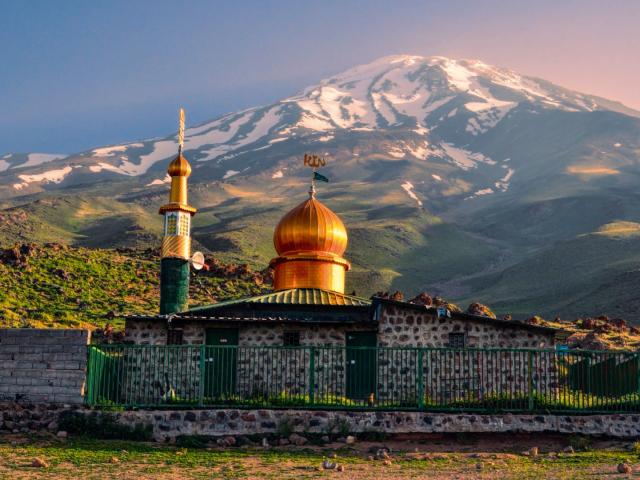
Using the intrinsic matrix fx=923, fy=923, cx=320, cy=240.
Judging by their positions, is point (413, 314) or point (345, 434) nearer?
point (345, 434)

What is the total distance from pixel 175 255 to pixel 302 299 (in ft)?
12.6

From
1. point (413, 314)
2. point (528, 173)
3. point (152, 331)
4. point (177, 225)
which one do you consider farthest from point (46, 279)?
point (528, 173)

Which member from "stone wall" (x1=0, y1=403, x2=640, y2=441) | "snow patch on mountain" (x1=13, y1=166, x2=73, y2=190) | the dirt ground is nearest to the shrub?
"stone wall" (x1=0, y1=403, x2=640, y2=441)

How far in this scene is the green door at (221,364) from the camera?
1827 centimetres

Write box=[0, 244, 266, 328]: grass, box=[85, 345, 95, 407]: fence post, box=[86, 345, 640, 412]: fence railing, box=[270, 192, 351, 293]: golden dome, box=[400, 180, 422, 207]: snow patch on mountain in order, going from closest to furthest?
1. box=[85, 345, 95, 407]: fence post
2. box=[86, 345, 640, 412]: fence railing
3. box=[270, 192, 351, 293]: golden dome
4. box=[0, 244, 266, 328]: grass
5. box=[400, 180, 422, 207]: snow patch on mountain

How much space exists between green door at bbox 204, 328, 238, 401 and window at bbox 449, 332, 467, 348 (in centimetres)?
522

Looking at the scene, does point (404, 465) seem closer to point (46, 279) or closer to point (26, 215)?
point (46, 279)

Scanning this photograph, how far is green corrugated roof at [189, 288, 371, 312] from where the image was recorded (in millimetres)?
24172

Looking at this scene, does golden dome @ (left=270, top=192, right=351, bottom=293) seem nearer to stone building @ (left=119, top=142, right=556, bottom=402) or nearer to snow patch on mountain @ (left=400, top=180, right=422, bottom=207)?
stone building @ (left=119, top=142, right=556, bottom=402)

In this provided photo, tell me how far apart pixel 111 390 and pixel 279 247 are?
1035cm

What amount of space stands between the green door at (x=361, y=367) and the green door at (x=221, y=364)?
2.59 metres

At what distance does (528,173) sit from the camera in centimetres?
18000

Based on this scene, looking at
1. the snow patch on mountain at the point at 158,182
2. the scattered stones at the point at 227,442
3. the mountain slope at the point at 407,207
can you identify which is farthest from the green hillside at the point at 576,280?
the snow patch on mountain at the point at 158,182

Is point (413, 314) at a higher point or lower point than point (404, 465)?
higher
